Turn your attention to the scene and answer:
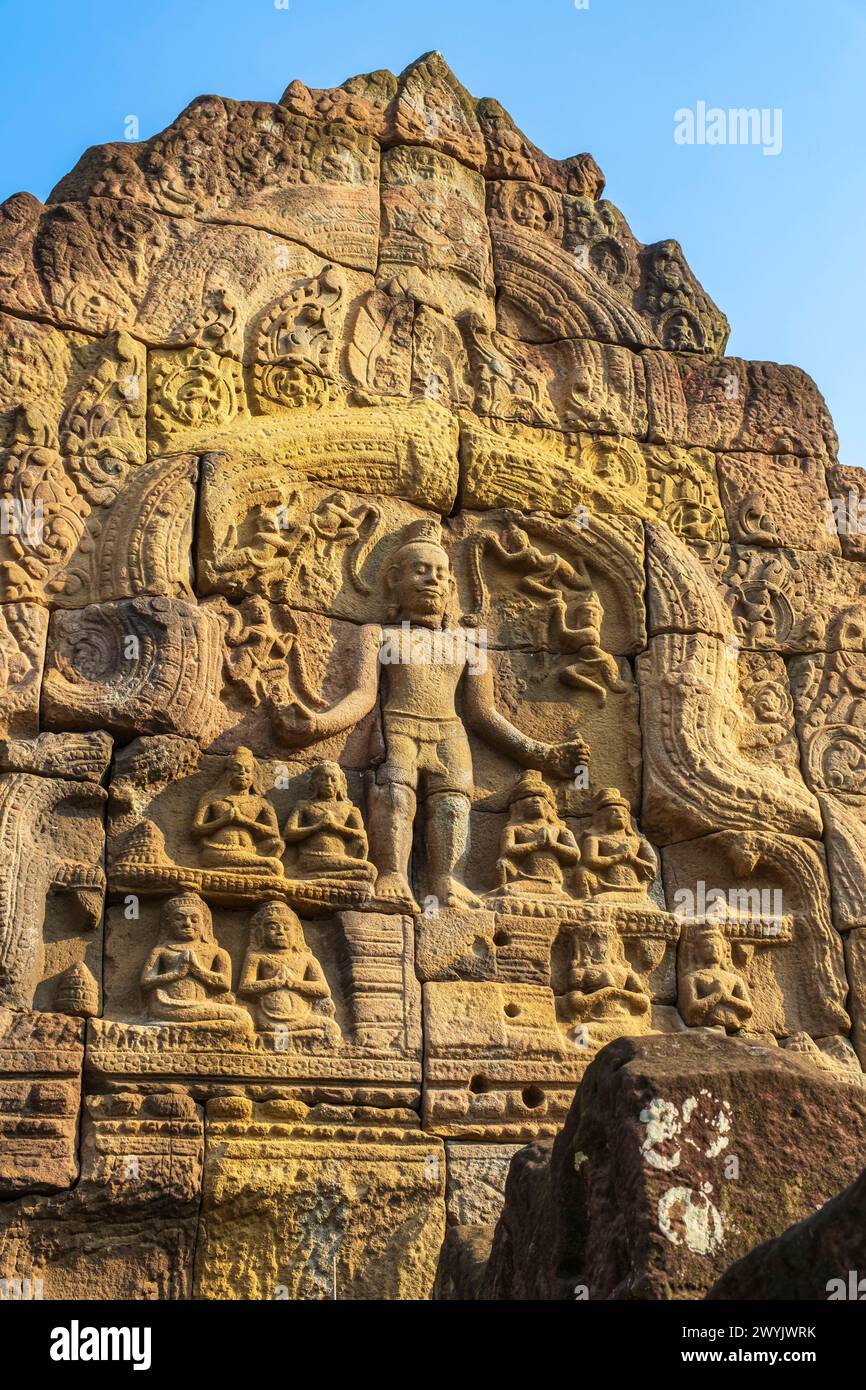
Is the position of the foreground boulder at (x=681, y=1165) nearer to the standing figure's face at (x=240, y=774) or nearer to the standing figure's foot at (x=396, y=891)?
the standing figure's foot at (x=396, y=891)

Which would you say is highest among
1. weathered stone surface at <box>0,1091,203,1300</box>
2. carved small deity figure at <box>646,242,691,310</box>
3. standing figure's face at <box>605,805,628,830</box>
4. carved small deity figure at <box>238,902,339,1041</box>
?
carved small deity figure at <box>646,242,691,310</box>

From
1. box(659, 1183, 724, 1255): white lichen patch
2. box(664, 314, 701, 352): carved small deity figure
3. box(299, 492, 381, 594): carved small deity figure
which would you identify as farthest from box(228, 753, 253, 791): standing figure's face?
box(659, 1183, 724, 1255): white lichen patch

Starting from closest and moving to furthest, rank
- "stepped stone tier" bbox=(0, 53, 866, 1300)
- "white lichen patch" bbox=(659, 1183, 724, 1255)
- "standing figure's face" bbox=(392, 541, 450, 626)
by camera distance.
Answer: "white lichen patch" bbox=(659, 1183, 724, 1255) → "stepped stone tier" bbox=(0, 53, 866, 1300) → "standing figure's face" bbox=(392, 541, 450, 626)

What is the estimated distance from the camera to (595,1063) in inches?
187

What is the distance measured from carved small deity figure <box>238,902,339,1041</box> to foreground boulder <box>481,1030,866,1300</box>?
9.26ft

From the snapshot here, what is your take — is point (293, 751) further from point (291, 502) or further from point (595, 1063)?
point (595, 1063)

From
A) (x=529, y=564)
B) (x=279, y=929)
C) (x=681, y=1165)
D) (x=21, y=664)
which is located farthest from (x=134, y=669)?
(x=681, y=1165)

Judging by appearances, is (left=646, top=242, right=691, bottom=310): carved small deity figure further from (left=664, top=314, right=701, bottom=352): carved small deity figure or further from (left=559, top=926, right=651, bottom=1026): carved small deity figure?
(left=559, top=926, right=651, bottom=1026): carved small deity figure

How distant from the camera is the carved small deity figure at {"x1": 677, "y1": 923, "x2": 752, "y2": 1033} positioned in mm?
8219

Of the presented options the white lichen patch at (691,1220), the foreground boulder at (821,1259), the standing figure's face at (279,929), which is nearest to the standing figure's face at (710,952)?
the standing figure's face at (279,929)

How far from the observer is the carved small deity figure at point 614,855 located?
8438 millimetres

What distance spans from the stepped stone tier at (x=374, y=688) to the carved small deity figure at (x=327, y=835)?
0.02 metres

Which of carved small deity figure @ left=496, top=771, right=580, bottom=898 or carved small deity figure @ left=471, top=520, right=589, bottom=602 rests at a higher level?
carved small deity figure @ left=471, top=520, right=589, bottom=602

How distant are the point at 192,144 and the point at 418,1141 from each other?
5.37 meters
